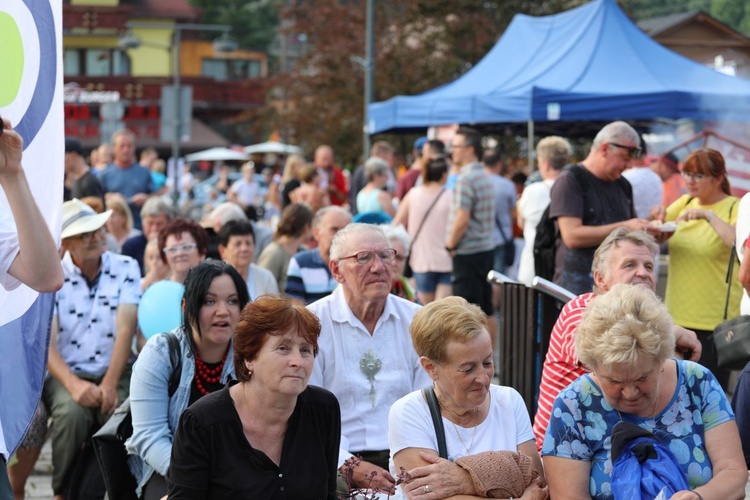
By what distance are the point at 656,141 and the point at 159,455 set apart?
12.6 meters

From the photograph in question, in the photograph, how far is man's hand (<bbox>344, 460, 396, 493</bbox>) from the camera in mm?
4470

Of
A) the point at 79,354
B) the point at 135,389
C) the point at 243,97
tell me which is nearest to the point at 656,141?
the point at 79,354

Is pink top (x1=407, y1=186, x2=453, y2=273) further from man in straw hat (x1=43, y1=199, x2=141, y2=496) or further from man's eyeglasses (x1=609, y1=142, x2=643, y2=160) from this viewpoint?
man in straw hat (x1=43, y1=199, x2=141, y2=496)

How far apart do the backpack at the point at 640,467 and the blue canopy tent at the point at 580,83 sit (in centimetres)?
872

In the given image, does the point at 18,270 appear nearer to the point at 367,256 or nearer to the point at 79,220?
the point at 367,256

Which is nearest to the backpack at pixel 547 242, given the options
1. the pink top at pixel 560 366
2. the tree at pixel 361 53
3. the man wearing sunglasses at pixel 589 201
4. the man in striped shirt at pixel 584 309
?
the man wearing sunglasses at pixel 589 201

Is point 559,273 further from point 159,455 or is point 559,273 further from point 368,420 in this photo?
point 159,455

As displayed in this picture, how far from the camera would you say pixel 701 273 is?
7.48 meters

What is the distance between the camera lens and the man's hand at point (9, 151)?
3271mm

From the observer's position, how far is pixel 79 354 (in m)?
6.80

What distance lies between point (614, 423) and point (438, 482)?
0.65m

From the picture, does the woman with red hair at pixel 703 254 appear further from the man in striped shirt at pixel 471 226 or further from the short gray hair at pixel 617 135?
the man in striped shirt at pixel 471 226

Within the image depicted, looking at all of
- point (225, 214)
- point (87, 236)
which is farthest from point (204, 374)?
point (225, 214)

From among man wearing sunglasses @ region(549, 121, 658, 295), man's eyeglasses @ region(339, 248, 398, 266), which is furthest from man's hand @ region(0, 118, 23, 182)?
man wearing sunglasses @ region(549, 121, 658, 295)
